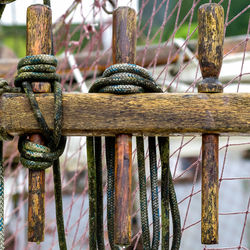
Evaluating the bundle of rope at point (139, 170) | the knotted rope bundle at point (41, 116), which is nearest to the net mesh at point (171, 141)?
the bundle of rope at point (139, 170)

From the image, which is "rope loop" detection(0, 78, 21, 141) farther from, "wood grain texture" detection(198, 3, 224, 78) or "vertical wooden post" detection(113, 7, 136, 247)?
"wood grain texture" detection(198, 3, 224, 78)

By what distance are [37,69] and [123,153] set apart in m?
Result: 0.20

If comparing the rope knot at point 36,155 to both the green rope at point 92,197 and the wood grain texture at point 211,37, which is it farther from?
the wood grain texture at point 211,37

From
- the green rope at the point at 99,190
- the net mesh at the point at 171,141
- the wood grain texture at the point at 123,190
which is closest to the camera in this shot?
the wood grain texture at the point at 123,190

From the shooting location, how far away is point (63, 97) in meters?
0.64

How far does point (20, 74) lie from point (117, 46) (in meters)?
0.17

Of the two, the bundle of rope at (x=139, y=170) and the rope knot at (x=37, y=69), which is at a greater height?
the rope knot at (x=37, y=69)

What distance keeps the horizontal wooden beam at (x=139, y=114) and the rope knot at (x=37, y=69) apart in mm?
32

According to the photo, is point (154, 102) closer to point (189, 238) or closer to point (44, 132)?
point (44, 132)

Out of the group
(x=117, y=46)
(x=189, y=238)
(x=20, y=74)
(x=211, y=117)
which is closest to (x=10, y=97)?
(x=20, y=74)

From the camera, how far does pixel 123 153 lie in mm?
637

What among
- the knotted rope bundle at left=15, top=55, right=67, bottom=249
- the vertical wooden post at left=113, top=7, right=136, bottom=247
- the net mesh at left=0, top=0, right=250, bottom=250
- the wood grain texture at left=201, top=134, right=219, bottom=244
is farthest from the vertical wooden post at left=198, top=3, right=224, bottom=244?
the net mesh at left=0, top=0, right=250, bottom=250

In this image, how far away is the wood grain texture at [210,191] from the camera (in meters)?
0.61

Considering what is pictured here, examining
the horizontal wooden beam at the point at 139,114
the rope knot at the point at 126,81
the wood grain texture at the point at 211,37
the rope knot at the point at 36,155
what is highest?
the wood grain texture at the point at 211,37
